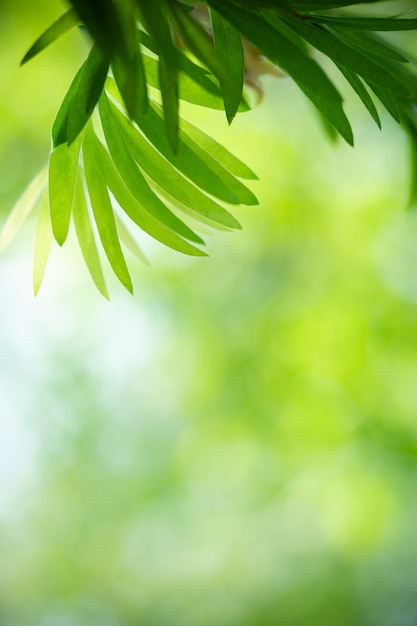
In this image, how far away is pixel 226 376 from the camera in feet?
13.8

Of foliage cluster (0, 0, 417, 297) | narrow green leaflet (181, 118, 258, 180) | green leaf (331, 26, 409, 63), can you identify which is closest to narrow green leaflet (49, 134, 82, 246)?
foliage cluster (0, 0, 417, 297)

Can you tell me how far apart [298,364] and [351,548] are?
1206mm

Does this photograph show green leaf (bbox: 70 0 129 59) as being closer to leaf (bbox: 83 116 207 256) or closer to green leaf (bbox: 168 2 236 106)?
green leaf (bbox: 168 2 236 106)

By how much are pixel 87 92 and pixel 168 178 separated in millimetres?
114

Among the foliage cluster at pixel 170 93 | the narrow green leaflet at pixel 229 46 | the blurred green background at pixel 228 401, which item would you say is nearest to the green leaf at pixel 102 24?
the foliage cluster at pixel 170 93

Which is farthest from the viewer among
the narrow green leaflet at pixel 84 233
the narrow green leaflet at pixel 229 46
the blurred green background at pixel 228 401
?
the blurred green background at pixel 228 401

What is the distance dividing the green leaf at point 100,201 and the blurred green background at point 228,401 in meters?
3.24

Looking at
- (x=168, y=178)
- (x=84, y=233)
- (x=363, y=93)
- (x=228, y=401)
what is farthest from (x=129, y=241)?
(x=228, y=401)

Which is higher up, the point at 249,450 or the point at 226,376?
the point at 226,376

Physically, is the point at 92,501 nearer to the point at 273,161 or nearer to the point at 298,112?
the point at 273,161

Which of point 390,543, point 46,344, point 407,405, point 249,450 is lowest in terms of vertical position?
point 390,543

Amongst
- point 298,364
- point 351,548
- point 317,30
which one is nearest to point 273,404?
point 298,364

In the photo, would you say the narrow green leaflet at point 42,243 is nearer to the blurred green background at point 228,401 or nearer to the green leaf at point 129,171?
the green leaf at point 129,171

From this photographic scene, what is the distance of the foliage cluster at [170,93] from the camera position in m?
0.41
